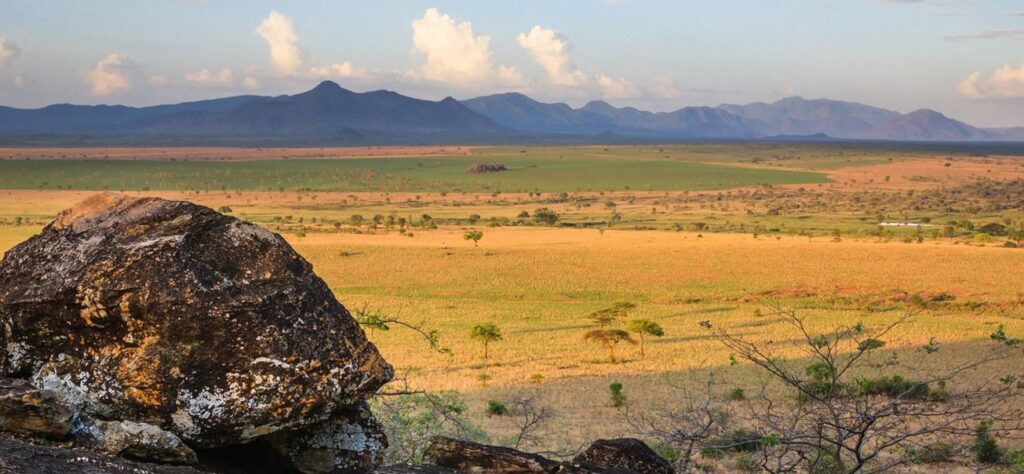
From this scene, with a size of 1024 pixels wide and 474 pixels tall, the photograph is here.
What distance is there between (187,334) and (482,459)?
219 centimetres

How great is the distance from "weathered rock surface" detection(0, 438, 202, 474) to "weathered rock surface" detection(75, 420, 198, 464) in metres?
0.36

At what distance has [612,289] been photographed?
2055 inches

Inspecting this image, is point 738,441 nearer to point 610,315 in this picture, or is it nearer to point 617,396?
point 617,396

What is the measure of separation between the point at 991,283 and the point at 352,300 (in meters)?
33.3

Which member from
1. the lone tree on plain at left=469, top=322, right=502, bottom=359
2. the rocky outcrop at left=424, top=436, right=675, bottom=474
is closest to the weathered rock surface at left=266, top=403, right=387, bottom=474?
the rocky outcrop at left=424, top=436, right=675, bottom=474

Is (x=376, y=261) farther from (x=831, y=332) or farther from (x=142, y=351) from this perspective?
(x=142, y=351)

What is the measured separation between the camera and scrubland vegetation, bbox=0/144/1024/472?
15.4 meters

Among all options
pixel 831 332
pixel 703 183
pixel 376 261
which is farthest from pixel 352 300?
pixel 703 183

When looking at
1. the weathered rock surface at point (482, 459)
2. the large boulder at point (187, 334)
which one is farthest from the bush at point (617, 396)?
the large boulder at point (187, 334)

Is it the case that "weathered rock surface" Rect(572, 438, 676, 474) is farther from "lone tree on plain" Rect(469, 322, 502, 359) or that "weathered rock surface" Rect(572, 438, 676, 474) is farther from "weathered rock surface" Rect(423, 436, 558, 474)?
"lone tree on plain" Rect(469, 322, 502, 359)

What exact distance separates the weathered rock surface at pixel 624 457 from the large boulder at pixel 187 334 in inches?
71.7

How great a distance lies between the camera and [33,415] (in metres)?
5.88

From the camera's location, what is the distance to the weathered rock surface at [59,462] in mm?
5000

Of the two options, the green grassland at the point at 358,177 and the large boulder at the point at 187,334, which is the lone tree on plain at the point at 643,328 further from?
the green grassland at the point at 358,177
